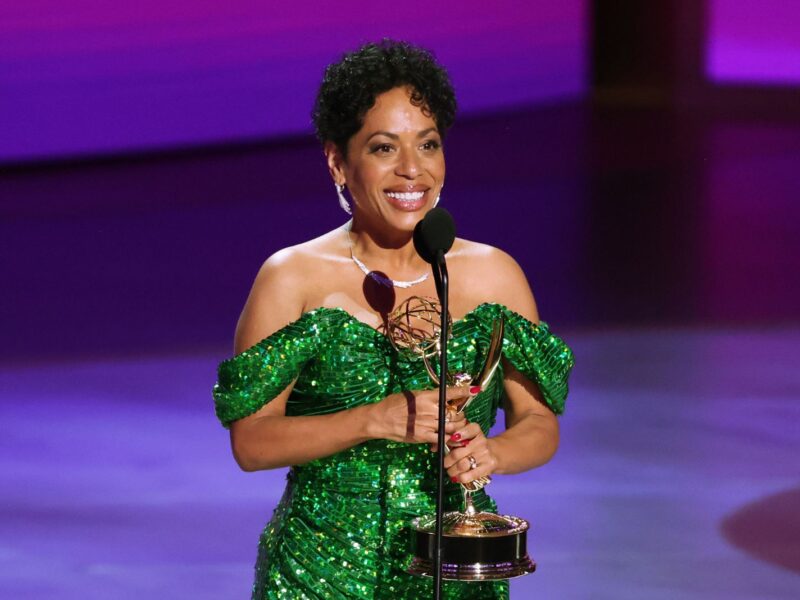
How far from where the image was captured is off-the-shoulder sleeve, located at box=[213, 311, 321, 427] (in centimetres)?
257

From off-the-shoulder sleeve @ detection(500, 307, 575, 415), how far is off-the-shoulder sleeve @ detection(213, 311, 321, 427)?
13.2 inches

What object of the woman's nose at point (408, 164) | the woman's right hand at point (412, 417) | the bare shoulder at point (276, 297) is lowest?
the woman's right hand at point (412, 417)

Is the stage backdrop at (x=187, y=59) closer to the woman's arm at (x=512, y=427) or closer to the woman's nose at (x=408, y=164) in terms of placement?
the woman's arm at (x=512, y=427)

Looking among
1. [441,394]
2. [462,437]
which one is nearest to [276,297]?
[462,437]

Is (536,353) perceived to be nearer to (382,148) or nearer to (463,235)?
(382,148)

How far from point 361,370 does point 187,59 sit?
1088 centimetres

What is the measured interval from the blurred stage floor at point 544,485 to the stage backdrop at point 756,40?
905 cm

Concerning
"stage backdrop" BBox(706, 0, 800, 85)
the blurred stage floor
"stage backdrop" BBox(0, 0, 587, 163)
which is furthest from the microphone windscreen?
"stage backdrop" BBox(706, 0, 800, 85)

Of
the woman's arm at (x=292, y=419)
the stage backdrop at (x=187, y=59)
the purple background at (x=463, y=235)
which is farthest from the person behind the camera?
the stage backdrop at (x=187, y=59)

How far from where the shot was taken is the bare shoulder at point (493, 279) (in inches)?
109

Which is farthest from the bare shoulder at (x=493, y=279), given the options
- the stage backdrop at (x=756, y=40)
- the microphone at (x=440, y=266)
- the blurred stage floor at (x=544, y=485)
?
the stage backdrop at (x=756, y=40)

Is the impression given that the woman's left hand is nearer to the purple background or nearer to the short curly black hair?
the short curly black hair

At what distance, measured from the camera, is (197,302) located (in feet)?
27.7

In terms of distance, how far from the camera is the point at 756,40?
1587cm
